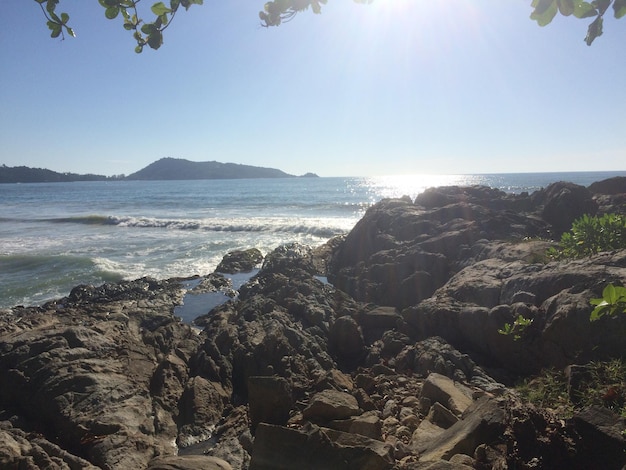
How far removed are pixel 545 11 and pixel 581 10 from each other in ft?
0.44

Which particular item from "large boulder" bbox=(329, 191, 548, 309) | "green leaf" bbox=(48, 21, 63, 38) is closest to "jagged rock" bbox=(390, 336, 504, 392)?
"large boulder" bbox=(329, 191, 548, 309)

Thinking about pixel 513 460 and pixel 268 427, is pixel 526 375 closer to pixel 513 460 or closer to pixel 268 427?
pixel 513 460

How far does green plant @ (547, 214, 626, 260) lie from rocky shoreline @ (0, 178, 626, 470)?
2.03 ft

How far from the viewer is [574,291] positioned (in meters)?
6.18

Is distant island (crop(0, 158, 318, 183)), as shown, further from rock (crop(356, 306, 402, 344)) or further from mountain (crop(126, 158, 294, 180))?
rock (crop(356, 306, 402, 344))

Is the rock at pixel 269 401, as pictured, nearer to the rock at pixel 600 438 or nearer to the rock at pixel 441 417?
the rock at pixel 441 417

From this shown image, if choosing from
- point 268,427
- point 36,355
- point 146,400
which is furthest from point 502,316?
point 36,355

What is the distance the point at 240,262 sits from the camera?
56.7 feet

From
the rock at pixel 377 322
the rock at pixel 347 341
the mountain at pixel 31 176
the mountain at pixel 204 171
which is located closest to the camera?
the rock at pixel 347 341

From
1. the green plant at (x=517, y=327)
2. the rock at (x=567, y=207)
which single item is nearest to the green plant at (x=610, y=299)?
the green plant at (x=517, y=327)

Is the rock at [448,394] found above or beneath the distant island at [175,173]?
beneath

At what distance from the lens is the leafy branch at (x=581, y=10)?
5.35 feet

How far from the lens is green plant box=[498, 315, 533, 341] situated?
20.1 feet

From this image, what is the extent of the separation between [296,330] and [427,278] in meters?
4.19
